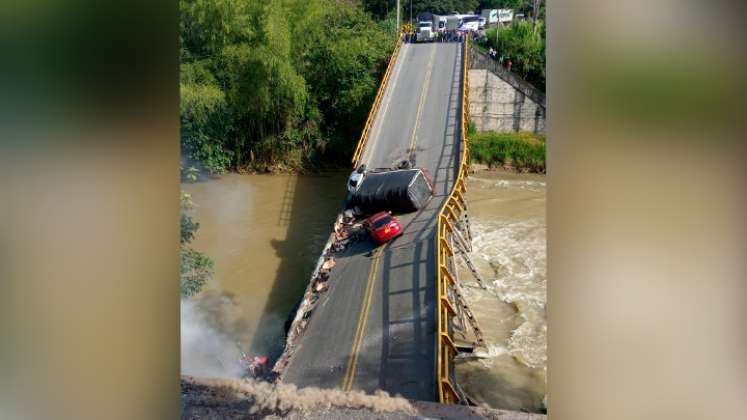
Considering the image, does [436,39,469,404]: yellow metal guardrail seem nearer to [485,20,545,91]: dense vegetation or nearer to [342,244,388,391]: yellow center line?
[342,244,388,391]: yellow center line

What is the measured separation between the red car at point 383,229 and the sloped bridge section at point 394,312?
12 cm

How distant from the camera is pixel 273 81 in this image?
18.2 metres

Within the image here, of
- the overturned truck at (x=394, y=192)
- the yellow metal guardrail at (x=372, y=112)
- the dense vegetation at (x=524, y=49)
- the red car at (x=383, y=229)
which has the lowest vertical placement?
the red car at (x=383, y=229)

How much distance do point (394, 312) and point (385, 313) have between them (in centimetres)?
12

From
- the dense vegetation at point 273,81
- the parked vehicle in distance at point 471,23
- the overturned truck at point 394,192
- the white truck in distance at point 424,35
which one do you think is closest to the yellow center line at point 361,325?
the overturned truck at point 394,192

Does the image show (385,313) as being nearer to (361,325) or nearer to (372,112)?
(361,325)

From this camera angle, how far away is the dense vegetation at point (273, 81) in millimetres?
17500

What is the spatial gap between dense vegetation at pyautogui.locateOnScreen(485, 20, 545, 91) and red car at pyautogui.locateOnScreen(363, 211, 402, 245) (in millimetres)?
13067

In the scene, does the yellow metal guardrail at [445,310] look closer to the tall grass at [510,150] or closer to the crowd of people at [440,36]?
the tall grass at [510,150]

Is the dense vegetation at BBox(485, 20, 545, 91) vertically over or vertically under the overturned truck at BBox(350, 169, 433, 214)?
over

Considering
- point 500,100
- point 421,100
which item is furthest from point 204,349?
point 500,100

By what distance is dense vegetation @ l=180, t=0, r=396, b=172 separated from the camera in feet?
57.4

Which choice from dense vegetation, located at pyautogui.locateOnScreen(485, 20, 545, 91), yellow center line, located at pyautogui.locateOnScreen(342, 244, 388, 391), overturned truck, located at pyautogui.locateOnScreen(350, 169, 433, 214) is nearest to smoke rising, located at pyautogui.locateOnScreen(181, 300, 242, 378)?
yellow center line, located at pyautogui.locateOnScreen(342, 244, 388, 391)
